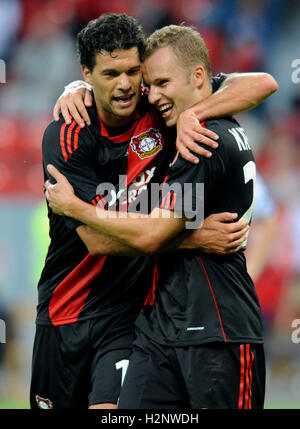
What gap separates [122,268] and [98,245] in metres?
0.39

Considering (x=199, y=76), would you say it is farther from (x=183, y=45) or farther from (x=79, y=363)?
(x=79, y=363)

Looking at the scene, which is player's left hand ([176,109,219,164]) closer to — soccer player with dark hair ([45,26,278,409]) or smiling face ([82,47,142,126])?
soccer player with dark hair ([45,26,278,409])

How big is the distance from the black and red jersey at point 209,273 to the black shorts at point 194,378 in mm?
63

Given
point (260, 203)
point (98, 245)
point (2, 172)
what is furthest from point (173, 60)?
point (2, 172)

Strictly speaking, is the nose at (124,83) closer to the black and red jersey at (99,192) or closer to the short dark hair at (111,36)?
the short dark hair at (111,36)

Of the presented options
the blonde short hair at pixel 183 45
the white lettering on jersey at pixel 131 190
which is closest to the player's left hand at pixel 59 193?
the white lettering on jersey at pixel 131 190

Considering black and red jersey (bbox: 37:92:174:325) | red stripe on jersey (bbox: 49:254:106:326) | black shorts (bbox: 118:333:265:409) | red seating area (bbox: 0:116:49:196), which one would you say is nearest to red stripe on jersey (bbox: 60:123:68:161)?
black and red jersey (bbox: 37:92:174:325)

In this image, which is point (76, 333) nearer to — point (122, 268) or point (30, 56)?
point (122, 268)

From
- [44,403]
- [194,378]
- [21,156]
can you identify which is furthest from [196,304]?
[21,156]

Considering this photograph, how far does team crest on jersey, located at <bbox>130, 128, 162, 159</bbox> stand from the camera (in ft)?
14.0

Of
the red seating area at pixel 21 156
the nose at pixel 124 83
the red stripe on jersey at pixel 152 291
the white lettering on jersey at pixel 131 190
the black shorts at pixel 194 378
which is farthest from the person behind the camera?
the red seating area at pixel 21 156

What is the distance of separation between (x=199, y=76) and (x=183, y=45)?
0.20m

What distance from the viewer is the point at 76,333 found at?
4.39 meters

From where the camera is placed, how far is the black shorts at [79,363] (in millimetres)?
4121
